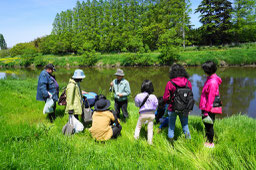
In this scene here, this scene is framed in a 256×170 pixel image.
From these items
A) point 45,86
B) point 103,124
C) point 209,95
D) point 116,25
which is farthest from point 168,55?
point 103,124

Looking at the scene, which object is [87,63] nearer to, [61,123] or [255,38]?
[61,123]

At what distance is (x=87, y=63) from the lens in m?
32.3

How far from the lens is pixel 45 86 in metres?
4.30

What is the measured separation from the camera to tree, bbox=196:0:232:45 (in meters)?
29.1

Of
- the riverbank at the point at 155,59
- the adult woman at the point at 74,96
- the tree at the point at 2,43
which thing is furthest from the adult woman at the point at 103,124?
the tree at the point at 2,43

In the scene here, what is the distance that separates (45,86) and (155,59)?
2462cm

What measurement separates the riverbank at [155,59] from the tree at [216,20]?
5.03 metres

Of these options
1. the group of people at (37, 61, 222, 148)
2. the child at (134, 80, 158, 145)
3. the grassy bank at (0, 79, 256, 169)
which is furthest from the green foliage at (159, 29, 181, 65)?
the child at (134, 80, 158, 145)

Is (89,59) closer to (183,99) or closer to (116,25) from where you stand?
(116,25)

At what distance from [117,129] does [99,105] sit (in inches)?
28.3

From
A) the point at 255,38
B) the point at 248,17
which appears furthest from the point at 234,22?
the point at 255,38

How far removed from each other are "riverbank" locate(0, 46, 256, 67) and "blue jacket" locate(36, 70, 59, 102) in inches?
937

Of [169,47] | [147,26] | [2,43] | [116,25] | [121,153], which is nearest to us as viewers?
[121,153]

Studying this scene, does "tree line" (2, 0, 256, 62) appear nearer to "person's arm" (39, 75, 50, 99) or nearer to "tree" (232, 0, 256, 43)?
"tree" (232, 0, 256, 43)
